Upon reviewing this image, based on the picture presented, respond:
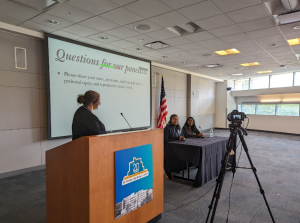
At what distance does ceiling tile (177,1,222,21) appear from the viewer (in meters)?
3.24

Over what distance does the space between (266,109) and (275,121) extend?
0.83 meters

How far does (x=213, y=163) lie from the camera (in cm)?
390

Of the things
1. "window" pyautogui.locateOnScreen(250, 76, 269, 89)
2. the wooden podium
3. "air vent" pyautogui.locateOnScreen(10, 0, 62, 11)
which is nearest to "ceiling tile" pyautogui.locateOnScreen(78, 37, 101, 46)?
"air vent" pyautogui.locateOnScreen(10, 0, 62, 11)

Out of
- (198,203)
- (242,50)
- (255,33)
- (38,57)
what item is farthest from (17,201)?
(242,50)

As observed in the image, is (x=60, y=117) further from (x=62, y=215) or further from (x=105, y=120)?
(x=62, y=215)

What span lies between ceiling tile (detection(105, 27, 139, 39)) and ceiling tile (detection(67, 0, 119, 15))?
0.88 metres

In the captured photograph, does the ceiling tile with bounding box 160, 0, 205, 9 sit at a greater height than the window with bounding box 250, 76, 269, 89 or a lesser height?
greater

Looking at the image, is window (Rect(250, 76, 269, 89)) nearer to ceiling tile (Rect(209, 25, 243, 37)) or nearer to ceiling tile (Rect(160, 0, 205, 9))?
ceiling tile (Rect(209, 25, 243, 37))

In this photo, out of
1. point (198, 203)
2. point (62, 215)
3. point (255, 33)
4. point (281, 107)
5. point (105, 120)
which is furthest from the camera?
point (281, 107)

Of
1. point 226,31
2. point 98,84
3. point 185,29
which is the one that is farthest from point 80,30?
point 226,31

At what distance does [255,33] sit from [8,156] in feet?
19.3

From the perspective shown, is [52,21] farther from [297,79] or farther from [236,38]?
[297,79]

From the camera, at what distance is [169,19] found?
377 cm

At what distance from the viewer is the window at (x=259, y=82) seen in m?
11.3
